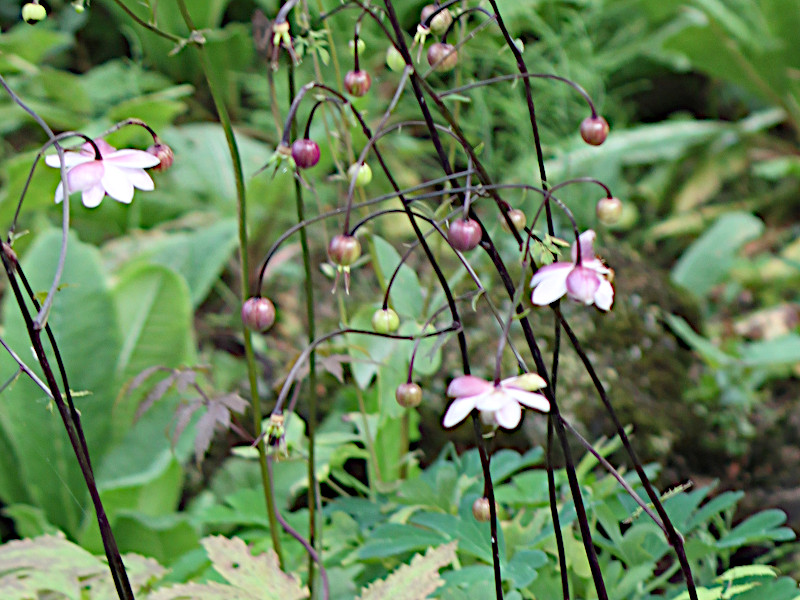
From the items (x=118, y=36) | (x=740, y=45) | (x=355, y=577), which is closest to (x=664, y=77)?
(x=740, y=45)

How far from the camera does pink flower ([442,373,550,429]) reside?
45cm

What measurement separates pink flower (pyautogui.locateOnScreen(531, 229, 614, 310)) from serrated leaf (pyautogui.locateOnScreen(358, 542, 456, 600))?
0.35m

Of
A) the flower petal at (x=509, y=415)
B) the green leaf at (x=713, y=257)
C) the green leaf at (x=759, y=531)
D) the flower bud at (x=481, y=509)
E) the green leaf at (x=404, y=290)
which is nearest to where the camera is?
the flower petal at (x=509, y=415)

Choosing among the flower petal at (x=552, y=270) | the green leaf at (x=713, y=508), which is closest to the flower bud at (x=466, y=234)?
the flower petal at (x=552, y=270)

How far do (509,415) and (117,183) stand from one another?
34 cm

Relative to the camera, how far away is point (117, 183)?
1.81ft

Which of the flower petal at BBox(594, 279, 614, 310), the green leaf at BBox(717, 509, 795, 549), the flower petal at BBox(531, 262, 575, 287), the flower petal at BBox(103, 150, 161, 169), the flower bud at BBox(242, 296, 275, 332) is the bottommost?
the green leaf at BBox(717, 509, 795, 549)

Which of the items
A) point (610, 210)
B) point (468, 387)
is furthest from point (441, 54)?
point (468, 387)

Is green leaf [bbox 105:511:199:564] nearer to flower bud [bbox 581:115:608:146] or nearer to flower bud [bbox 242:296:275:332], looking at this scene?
flower bud [bbox 242:296:275:332]

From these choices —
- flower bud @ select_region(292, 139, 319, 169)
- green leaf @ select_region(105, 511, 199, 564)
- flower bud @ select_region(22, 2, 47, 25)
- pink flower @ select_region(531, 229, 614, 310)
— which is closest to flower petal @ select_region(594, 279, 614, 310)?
pink flower @ select_region(531, 229, 614, 310)

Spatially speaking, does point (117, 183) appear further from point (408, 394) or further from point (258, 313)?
point (408, 394)

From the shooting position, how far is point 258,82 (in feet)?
7.98

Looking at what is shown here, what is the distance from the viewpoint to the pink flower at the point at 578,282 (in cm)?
46

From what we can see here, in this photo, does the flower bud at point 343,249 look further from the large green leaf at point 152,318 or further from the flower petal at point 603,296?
the large green leaf at point 152,318
